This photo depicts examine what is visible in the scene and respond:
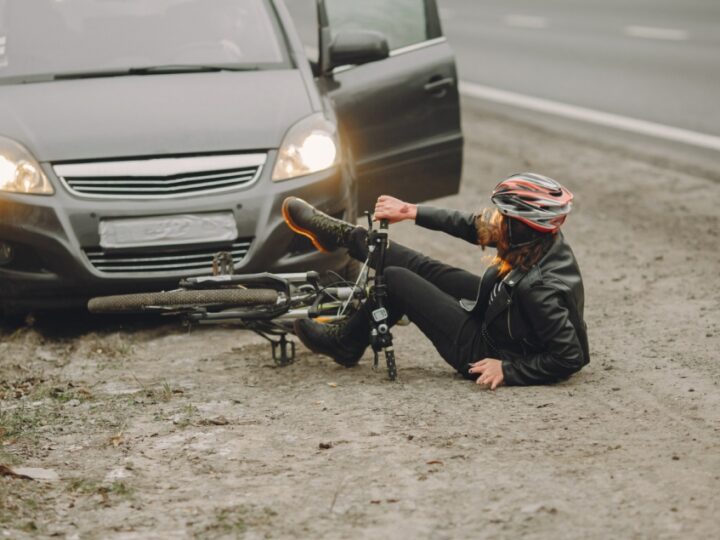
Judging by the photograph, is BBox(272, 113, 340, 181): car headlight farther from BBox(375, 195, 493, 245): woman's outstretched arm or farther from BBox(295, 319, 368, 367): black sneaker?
BBox(375, 195, 493, 245): woman's outstretched arm

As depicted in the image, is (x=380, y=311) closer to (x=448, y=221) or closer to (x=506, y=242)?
(x=448, y=221)

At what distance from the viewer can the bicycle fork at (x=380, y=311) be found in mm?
6074

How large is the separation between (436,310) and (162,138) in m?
1.77

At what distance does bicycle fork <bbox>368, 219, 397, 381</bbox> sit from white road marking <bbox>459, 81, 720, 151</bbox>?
267 inches

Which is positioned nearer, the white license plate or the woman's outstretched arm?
the woman's outstretched arm

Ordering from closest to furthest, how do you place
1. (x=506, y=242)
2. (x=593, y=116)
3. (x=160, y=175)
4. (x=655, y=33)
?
(x=506, y=242) → (x=160, y=175) → (x=593, y=116) → (x=655, y=33)

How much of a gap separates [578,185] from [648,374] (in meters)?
5.15

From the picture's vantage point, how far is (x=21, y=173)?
6734mm

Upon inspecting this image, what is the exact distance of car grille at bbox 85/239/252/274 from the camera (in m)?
6.78

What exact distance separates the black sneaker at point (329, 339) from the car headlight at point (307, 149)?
3.32ft

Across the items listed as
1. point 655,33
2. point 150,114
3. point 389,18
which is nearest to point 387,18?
point 389,18

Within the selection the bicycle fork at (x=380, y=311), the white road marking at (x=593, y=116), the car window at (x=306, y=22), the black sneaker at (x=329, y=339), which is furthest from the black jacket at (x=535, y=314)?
the car window at (x=306, y=22)

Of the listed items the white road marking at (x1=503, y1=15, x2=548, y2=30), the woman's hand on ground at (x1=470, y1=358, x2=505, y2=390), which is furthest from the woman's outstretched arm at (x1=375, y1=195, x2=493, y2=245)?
the white road marking at (x1=503, y1=15, x2=548, y2=30)

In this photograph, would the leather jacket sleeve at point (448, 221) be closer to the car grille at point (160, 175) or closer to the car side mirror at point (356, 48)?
the car grille at point (160, 175)
